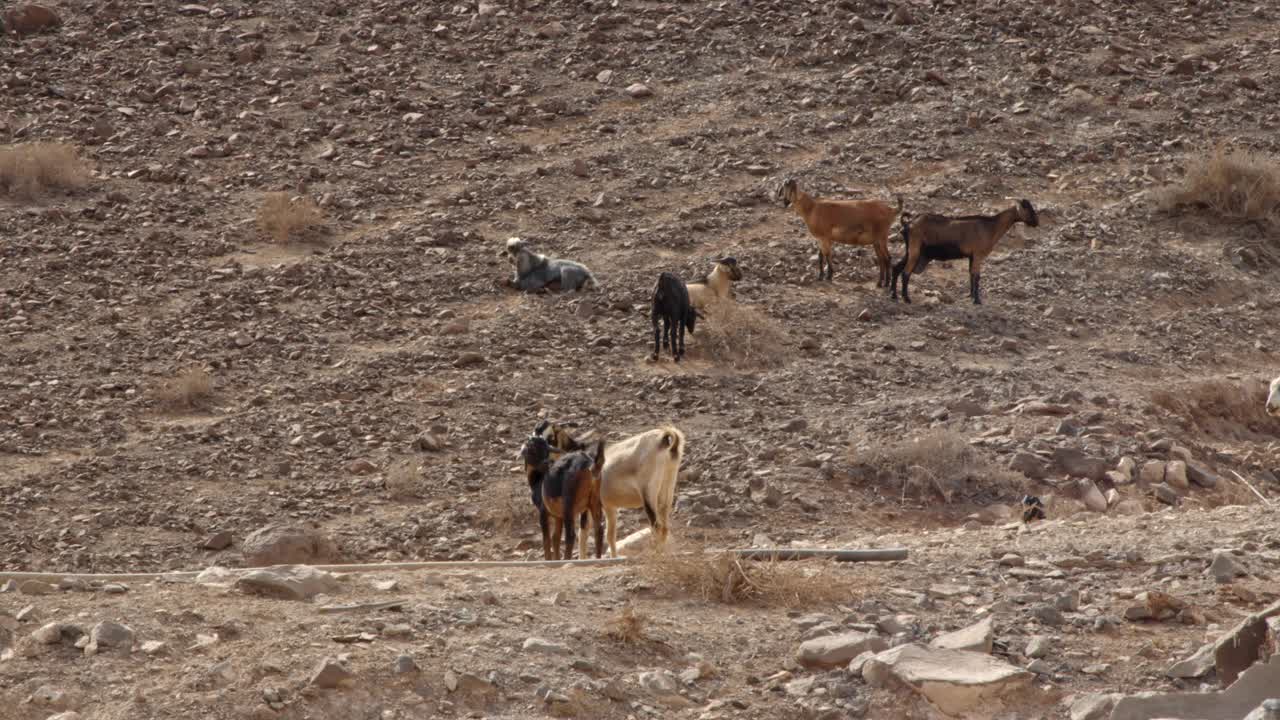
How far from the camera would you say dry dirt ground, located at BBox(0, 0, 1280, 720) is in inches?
279

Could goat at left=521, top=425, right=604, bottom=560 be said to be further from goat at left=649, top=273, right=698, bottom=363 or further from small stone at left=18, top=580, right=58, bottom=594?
goat at left=649, top=273, right=698, bottom=363

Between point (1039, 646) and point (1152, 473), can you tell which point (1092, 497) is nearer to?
point (1152, 473)

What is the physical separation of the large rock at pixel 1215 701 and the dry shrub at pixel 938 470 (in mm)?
5041

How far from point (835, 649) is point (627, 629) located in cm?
86

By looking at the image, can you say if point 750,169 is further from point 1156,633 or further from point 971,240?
point 1156,633

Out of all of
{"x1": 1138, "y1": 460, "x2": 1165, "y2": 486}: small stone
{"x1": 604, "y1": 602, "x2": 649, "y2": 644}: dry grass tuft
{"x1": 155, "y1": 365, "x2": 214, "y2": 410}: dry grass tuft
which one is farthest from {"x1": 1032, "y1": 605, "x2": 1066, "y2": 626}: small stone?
{"x1": 155, "y1": 365, "x2": 214, "y2": 410}: dry grass tuft

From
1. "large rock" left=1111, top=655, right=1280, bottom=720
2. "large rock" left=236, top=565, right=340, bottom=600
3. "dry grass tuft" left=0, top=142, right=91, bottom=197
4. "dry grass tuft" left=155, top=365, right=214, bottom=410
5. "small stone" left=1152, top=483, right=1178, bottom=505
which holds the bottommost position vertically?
"small stone" left=1152, top=483, right=1178, bottom=505

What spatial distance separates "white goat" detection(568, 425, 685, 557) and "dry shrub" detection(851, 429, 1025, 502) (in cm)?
238

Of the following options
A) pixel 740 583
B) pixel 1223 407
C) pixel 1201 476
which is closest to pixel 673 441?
pixel 740 583

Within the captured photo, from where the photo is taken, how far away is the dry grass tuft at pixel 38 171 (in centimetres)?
1658

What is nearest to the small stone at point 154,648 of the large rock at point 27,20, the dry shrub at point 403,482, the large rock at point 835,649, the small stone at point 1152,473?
the large rock at point 835,649

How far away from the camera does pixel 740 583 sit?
7.57 m

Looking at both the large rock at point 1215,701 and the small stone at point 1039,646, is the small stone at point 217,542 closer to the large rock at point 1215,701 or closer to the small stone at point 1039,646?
the small stone at point 1039,646

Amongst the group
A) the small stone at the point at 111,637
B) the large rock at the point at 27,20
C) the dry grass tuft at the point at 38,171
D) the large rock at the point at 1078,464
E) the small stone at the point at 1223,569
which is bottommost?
the large rock at the point at 1078,464
